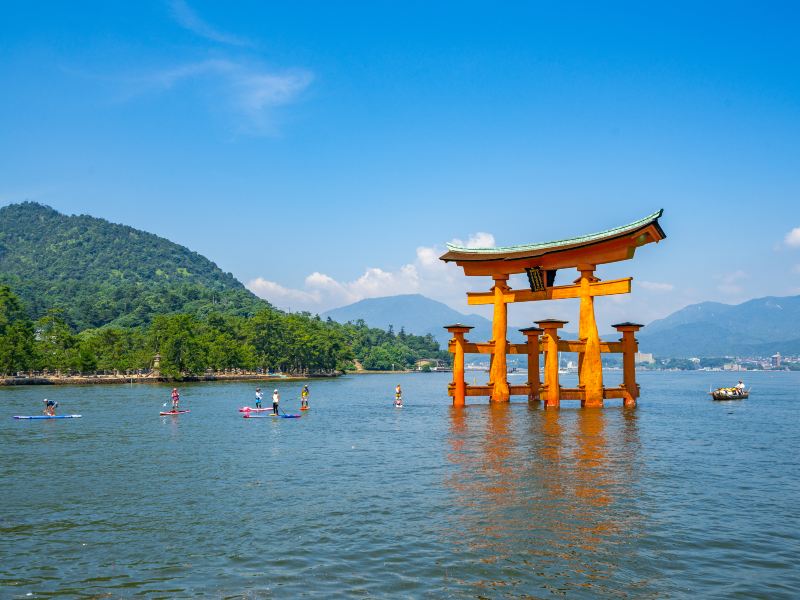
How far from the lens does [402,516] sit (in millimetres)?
16719

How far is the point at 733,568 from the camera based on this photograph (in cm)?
1295

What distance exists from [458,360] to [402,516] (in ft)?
117

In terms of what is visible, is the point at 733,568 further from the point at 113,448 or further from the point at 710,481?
the point at 113,448

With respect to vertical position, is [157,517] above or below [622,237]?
below

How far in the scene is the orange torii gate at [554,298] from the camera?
46.2 metres

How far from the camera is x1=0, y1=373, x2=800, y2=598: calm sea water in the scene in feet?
39.8

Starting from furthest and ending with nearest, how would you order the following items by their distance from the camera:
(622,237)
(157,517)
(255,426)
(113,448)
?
(622,237) → (255,426) → (113,448) → (157,517)

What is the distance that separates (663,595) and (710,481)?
464 inches

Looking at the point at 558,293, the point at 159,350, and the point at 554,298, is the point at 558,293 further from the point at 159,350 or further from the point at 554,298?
the point at 159,350

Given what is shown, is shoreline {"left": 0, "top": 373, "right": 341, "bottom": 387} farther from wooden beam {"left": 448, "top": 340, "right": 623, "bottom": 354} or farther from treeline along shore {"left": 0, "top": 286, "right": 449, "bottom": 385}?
wooden beam {"left": 448, "top": 340, "right": 623, "bottom": 354}

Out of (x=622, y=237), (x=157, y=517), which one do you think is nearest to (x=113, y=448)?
(x=157, y=517)

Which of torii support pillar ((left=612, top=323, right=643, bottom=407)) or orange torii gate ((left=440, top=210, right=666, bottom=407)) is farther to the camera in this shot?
torii support pillar ((left=612, top=323, right=643, bottom=407))

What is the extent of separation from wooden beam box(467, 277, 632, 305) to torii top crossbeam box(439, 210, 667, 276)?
5.61ft

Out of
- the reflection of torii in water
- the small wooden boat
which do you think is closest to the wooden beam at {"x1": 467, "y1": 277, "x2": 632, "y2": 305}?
the reflection of torii in water
